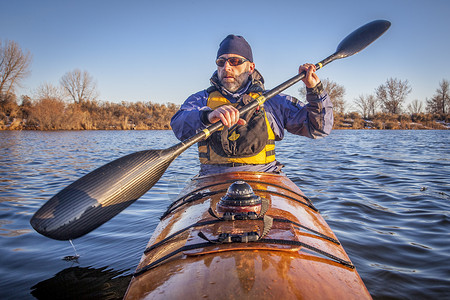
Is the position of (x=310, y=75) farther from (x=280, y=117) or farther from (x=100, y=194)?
(x=100, y=194)

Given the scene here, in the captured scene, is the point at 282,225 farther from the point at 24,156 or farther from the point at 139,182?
the point at 24,156

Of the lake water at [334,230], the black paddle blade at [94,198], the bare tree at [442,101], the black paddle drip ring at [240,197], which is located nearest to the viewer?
the black paddle drip ring at [240,197]

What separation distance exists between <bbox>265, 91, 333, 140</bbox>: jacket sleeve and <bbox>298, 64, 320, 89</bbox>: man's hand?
12cm

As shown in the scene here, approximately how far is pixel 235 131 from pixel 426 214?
300 centimetres

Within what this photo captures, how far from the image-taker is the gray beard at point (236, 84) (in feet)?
11.5

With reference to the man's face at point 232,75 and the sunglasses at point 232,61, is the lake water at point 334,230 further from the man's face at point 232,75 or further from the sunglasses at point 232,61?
the sunglasses at point 232,61

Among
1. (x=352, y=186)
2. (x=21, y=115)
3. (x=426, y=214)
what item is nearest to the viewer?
(x=426, y=214)

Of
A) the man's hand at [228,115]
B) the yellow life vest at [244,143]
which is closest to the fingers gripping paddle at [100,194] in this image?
the man's hand at [228,115]

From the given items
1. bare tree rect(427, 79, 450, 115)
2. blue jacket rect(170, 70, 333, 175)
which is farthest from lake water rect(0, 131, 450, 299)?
bare tree rect(427, 79, 450, 115)

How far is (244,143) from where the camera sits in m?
3.08

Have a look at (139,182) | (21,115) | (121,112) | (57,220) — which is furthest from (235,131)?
(121,112)

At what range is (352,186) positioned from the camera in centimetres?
616

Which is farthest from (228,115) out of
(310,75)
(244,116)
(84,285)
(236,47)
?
(84,285)

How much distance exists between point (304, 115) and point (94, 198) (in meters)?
2.15
